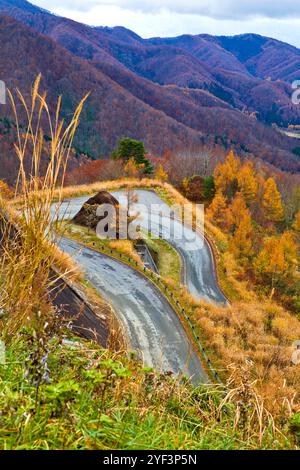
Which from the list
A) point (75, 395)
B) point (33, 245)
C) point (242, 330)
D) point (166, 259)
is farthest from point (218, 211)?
point (75, 395)

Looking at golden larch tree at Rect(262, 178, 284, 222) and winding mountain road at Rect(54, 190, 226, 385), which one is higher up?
winding mountain road at Rect(54, 190, 226, 385)

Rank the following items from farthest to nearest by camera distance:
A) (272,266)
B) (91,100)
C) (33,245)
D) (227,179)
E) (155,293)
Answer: (91,100) → (227,179) → (272,266) → (155,293) → (33,245)

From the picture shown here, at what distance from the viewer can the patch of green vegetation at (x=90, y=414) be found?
5.85ft

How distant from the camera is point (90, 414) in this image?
2.04 meters

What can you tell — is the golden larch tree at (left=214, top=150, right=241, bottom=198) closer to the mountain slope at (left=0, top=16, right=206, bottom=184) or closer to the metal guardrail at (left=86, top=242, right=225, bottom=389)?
the metal guardrail at (left=86, top=242, right=225, bottom=389)

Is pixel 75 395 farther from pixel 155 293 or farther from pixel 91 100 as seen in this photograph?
pixel 91 100

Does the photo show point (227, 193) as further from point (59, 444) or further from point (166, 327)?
point (59, 444)

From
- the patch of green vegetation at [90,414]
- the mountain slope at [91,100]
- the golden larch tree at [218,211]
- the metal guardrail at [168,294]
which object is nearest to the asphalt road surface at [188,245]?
the metal guardrail at [168,294]

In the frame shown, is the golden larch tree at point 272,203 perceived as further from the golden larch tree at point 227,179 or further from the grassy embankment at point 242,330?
the grassy embankment at point 242,330

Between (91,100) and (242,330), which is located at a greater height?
(91,100)

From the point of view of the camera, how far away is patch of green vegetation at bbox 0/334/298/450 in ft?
5.85

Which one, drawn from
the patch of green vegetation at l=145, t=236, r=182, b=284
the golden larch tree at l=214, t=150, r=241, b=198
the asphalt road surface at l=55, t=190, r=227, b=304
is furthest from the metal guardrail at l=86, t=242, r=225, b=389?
the golden larch tree at l=214, t=150, r=241, b=198

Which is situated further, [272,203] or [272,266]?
[272,203]

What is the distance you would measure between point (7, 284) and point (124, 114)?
170 metres
